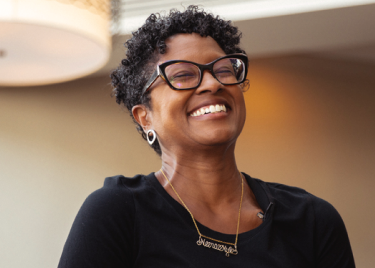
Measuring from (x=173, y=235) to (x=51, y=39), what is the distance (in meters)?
0.62

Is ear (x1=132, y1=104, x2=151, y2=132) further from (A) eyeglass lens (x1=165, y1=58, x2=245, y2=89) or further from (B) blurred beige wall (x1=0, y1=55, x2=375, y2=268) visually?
(B) blurred beige wall (x1=0, y1=55, x2=375, y2=268)

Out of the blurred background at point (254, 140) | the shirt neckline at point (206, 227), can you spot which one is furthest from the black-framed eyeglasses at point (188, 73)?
the blurred background at point (254, 140)

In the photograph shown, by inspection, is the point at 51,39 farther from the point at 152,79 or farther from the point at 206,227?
the point at 206,227

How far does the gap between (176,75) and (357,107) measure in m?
3.34

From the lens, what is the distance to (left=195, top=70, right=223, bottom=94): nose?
100 centimetres

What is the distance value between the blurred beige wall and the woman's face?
2.88 meters

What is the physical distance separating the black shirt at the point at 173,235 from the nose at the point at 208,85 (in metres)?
0.27

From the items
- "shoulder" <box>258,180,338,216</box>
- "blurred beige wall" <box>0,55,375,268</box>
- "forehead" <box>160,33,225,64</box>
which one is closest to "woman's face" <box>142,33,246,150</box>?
"forehead" <box>160,33,225,64</box>

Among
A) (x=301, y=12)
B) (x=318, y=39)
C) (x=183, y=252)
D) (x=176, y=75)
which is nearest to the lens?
(x=183, y=252)

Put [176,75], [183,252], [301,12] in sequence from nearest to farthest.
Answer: [183,252] < [176,75] < [301,12]

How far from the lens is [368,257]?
3.59 metres

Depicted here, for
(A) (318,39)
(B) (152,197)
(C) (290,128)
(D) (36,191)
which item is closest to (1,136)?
(D) (36,191)

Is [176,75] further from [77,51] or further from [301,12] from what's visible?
[301,12]

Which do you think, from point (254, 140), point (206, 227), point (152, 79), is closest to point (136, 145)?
point (254, 140)
